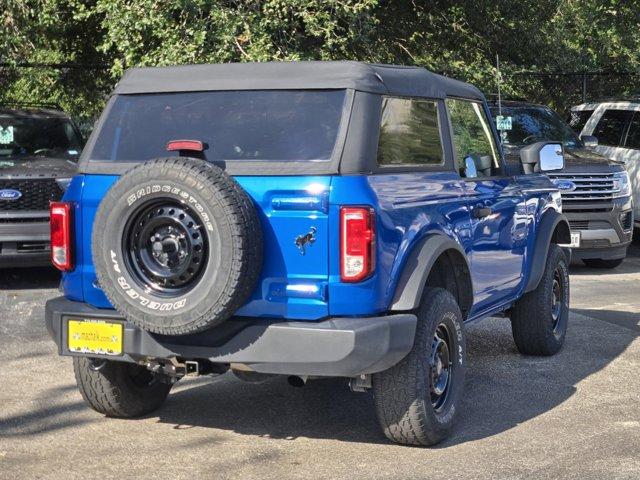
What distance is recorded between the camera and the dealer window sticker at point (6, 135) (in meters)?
11.8

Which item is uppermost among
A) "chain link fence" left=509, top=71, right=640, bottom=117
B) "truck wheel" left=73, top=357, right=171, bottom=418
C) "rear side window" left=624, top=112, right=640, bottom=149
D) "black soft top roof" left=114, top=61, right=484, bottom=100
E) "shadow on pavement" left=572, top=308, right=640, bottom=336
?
"chain link fence" left=509, top=71, right=640, bottom=117

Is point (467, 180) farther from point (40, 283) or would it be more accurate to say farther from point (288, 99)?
point (40, 283)

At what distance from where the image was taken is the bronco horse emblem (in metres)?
5.00

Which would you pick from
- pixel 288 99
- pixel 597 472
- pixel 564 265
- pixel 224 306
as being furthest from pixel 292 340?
pixel 564 265

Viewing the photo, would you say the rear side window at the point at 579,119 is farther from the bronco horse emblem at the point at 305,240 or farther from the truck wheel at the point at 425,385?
the bronco horse emblem at the point at 305,240

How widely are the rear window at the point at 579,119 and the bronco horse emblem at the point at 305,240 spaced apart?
38.0ft

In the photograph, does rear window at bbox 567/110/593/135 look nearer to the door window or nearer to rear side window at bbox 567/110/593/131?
rear side window at bbox 567/110/593/131

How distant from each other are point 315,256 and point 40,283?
285 inches

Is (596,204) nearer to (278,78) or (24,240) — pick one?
(24,240)

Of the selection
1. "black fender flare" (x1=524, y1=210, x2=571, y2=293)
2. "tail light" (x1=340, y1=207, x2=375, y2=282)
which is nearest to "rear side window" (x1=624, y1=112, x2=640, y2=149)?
"black fender flare" (x1=524, y1=210, x2=571, y2=293)

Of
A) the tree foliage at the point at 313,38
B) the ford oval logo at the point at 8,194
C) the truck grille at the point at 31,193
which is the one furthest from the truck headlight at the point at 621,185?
the ford oval logo at the point at 8,194

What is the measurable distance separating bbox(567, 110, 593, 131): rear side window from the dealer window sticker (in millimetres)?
8256

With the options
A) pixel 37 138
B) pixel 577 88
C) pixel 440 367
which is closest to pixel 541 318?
pixel 440 367

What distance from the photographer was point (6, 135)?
38.9ft
